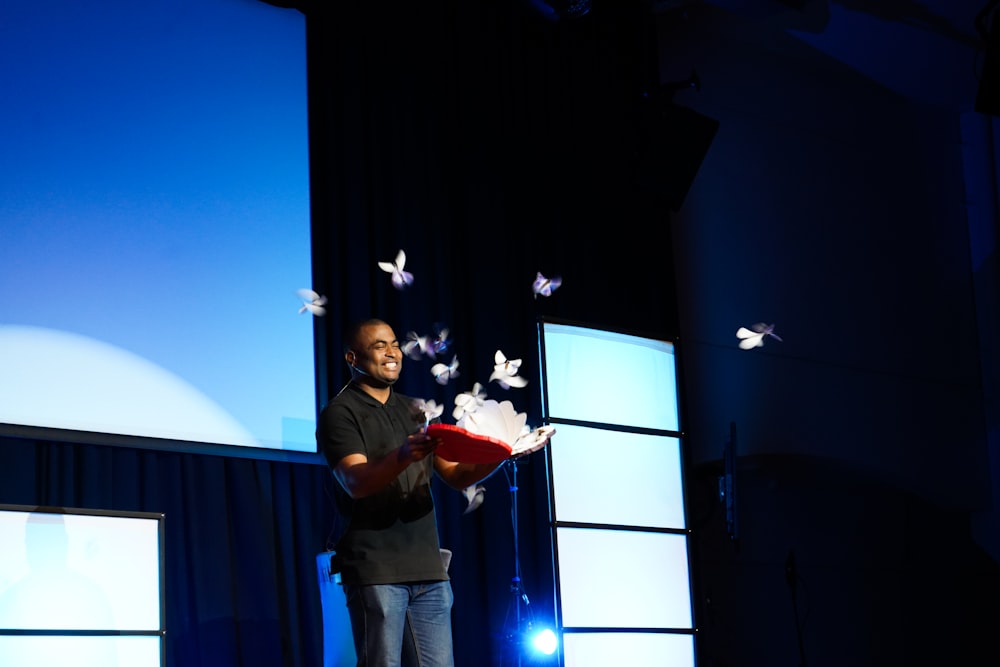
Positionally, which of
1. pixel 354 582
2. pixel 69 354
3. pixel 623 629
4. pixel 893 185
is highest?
pixel 893 185

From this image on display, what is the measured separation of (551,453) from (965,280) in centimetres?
384

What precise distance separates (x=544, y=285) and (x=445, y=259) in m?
0.58

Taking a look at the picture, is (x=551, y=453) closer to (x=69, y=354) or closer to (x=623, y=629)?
(x=623, y=629)

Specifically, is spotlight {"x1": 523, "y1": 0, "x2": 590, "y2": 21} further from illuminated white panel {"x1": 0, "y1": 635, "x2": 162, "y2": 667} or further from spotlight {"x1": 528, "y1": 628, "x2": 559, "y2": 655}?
illuminated white panel {"x1": 0, "y1": 635, "x2": 162, "y2": 667}

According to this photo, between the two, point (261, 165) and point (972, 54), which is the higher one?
point (972, 54)

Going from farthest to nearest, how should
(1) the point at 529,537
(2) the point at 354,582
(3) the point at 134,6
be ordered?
(1) the point at 529,537 < (3) the point at 134,6 < (2) the point at 354,582

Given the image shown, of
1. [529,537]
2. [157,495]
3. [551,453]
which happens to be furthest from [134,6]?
[529,537]

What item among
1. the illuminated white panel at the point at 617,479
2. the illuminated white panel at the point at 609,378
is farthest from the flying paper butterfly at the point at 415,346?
the illuminated white panel at the point at 617,479

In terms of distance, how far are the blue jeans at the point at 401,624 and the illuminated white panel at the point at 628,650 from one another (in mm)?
1388

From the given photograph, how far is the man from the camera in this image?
9.24 feet

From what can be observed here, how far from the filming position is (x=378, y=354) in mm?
3141

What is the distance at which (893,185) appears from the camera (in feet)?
22.7

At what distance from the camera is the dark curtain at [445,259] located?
12.8 feet

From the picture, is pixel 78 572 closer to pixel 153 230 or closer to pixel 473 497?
pixel 153 230
